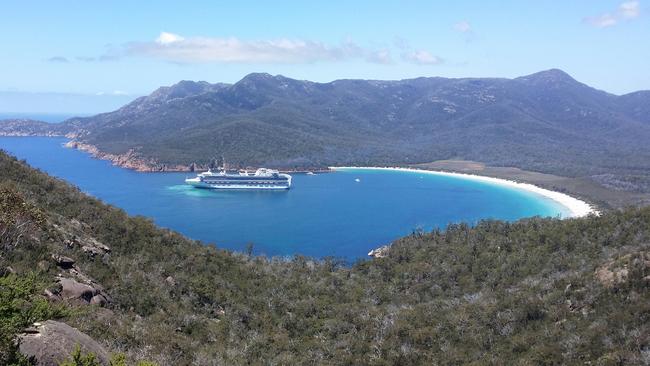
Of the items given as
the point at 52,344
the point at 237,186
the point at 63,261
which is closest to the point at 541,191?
the point at 237,186

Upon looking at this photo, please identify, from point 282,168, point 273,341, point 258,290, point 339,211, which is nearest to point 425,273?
point 258,290

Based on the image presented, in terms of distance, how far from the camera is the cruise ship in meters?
131

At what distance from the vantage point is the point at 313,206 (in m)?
107

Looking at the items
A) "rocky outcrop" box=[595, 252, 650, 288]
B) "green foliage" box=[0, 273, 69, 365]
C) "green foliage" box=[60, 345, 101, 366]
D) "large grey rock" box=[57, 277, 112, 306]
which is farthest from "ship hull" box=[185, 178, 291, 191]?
"green foliage" box=[60, 345, 101, 366]

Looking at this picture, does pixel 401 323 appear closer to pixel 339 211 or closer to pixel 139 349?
pixel 139 349

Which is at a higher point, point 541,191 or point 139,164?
point 139,164

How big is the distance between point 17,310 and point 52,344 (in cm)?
144

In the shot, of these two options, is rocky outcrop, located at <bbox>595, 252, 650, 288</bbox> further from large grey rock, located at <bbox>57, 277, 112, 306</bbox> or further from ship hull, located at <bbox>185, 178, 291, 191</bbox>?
ship hull, located at <bbox>185, 178, 291, 191</bbox>

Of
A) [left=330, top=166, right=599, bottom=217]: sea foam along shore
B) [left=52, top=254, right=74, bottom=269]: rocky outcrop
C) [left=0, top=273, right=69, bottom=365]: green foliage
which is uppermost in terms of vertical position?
[left=0, top=273, right=69, bottom=365]: green foliage

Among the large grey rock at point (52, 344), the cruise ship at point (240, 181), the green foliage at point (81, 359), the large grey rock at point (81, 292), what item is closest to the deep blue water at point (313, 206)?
the cruise ship at point (240, 181)

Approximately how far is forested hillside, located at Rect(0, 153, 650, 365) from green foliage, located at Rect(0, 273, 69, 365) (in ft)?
0.14

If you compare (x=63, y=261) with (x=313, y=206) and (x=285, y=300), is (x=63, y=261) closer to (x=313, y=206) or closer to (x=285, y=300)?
(x=285, y=300)

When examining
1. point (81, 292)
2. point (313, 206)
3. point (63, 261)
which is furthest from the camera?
point (313, 206)

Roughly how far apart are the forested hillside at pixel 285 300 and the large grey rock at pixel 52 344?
0.41 m
